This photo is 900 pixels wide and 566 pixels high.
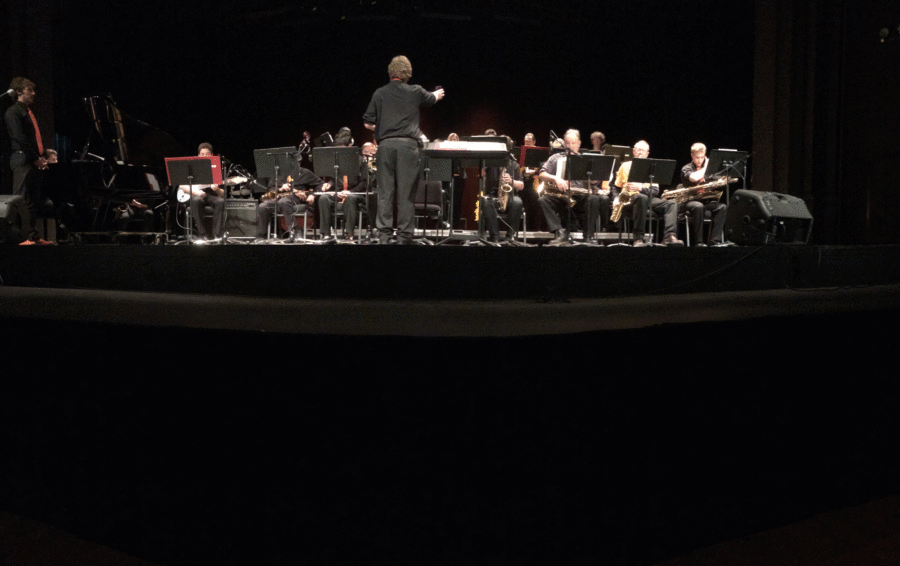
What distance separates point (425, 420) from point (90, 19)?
8508mm

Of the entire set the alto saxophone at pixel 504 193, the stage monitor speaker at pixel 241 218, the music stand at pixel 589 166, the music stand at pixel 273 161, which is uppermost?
the music stand at pixel 273 161

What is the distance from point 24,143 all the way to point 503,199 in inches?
154

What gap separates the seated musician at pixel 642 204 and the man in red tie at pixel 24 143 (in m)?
4.81

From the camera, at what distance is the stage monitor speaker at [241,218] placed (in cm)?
700

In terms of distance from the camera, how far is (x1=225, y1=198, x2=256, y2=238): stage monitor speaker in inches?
276

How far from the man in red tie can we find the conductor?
2723mm

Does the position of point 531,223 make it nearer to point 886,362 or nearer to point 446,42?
point 446,42

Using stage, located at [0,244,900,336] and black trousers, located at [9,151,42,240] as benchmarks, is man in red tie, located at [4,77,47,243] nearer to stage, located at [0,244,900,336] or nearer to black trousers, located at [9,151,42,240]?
black trousers, located at [9,151,42,240]

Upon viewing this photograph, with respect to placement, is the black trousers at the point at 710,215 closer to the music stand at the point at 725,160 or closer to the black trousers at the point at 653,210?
the black trousers at the point at 653,210

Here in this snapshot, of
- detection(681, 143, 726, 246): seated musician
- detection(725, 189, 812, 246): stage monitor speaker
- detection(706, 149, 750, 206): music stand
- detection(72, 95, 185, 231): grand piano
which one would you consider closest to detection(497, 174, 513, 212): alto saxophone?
detection(681, 143, 726, 246): seated musician

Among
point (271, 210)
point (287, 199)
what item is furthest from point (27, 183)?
point (287, 199)

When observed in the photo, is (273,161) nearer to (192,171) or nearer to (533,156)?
(192,171)

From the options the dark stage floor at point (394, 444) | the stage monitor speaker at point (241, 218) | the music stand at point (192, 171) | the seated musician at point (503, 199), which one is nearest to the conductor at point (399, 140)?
the seated musician at point (503, 199)

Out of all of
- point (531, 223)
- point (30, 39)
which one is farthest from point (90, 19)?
point (531, 223)
